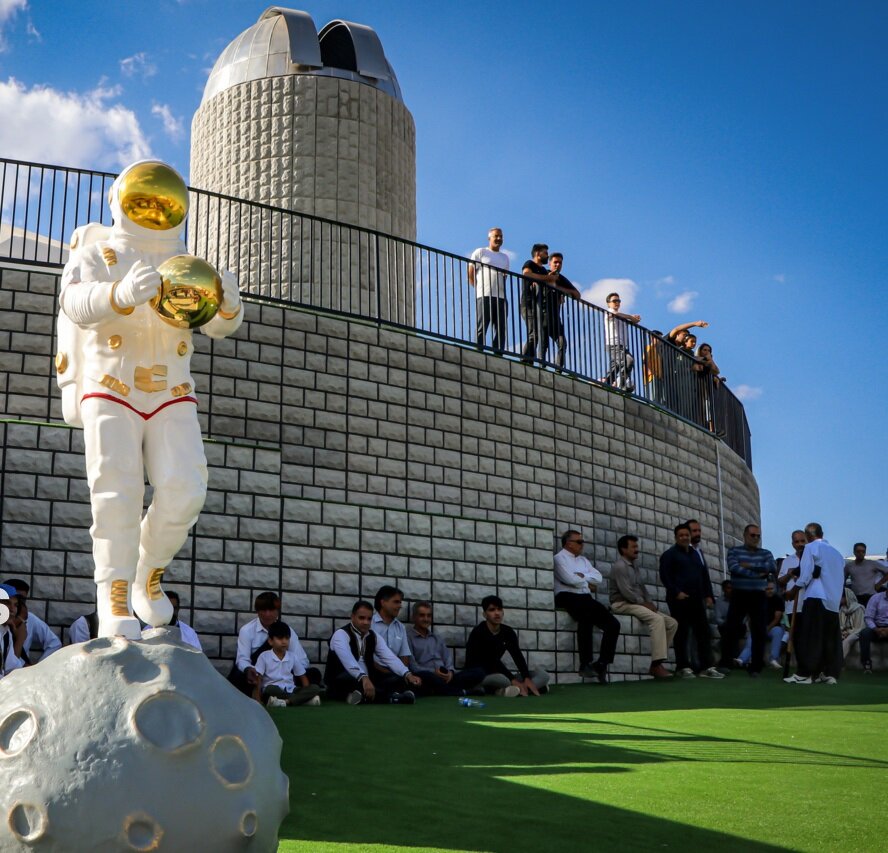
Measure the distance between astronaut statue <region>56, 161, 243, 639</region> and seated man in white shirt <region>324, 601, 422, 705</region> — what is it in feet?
14.8

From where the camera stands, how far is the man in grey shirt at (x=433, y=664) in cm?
1111

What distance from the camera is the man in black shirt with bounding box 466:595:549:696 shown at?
1157cm

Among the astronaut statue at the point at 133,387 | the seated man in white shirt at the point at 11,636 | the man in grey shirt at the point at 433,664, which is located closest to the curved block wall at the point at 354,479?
the man in grey shirt at the point at 433,664

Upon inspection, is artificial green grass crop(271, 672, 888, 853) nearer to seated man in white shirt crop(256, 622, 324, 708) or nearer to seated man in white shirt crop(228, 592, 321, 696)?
seated man in white shirt crop(256, 622, 324, 708)

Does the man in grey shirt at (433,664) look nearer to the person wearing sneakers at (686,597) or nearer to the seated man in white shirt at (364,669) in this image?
the seated man in white shirt at (364,669)

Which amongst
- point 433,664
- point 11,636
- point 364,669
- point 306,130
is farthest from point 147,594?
point 306,130

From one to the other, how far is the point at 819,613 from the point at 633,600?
2.42 meters

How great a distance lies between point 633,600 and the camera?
14.6 m

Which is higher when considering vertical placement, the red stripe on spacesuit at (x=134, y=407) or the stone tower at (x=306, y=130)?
the stone tower at (x=306, y=130)

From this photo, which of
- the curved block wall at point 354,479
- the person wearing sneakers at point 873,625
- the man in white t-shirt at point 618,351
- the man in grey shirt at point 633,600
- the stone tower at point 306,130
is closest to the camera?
the curved block wall at point 354,479

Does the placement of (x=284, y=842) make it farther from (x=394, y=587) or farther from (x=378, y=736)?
(x=394, y=587)

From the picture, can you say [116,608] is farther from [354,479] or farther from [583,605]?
[583,605]

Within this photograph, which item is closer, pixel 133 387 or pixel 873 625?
pixel 133 387

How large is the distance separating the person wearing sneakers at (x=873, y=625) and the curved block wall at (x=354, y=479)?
294cm
